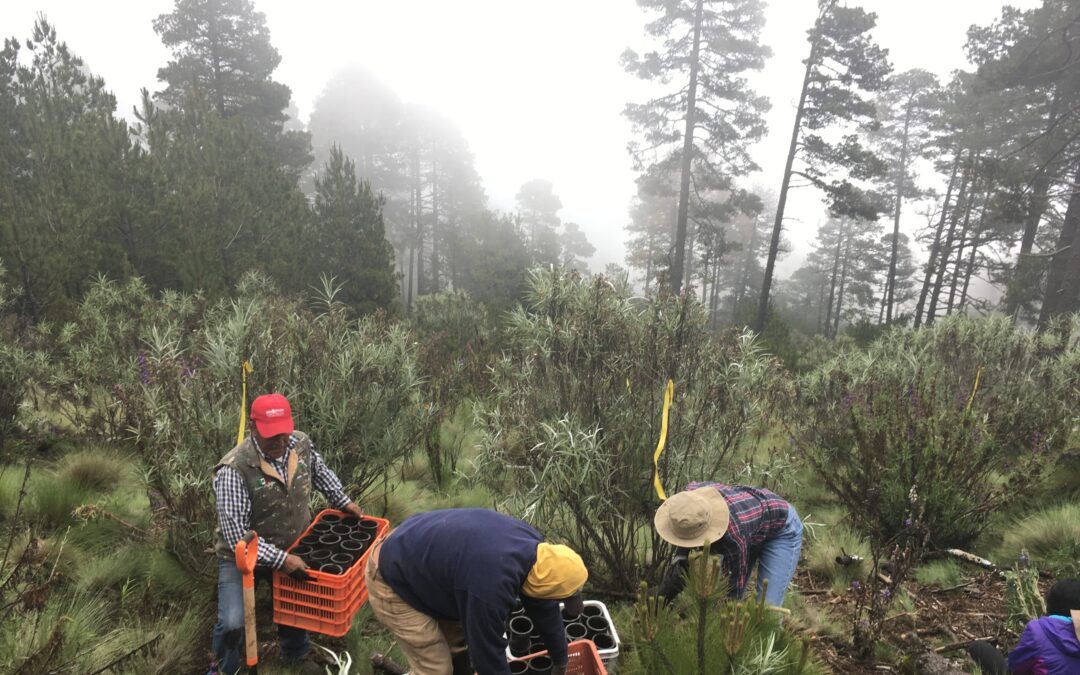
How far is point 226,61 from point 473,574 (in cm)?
2374

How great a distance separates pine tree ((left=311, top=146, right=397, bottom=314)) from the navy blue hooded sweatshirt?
13.0 metres

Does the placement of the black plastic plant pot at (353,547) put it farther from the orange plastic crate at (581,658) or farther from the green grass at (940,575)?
the green grass at (940,575)

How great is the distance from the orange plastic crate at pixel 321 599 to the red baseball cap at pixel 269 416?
2.17 ft

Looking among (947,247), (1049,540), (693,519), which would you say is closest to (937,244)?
(947,247)

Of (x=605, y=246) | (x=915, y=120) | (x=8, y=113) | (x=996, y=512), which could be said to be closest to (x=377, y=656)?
(x=996, y=512)

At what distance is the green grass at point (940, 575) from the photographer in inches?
160

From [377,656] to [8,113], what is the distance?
15.5 m

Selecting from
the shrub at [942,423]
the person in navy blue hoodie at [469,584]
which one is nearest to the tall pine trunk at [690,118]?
the shrub at [942,423]

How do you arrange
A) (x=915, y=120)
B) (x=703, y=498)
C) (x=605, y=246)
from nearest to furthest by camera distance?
(x=703, y=498) < (x=915, y=120) < (x=605, y=246)

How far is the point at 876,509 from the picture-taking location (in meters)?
4.26

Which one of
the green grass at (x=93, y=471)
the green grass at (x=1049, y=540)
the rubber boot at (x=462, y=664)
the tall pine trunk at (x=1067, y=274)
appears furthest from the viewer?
the tall pine trunk at (x=1067, y=274)

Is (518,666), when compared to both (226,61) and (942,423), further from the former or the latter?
(226,61)

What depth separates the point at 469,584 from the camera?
1987 mm

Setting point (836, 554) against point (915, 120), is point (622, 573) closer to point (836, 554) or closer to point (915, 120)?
point (836, 554)
